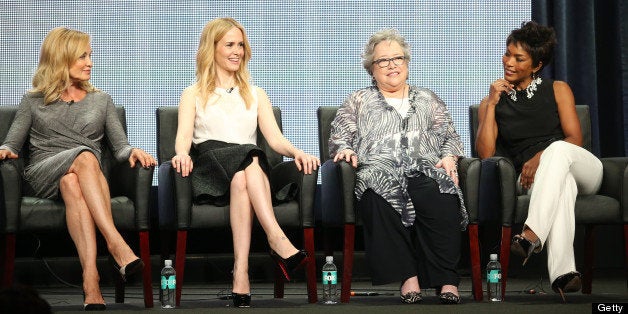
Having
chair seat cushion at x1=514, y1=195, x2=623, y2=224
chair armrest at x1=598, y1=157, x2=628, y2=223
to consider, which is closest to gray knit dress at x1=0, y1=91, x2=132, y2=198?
chair seat cushion at x1=514, y1=195, x2=623, y2=224

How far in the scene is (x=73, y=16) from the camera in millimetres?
5082

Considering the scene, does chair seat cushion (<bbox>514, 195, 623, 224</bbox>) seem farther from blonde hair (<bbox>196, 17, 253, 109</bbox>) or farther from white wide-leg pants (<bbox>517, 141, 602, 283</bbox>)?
blonde hair (<bbox>196, 17, 253, 109</bbox>)

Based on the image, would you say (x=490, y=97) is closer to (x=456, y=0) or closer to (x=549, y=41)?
(x=549, y=41)

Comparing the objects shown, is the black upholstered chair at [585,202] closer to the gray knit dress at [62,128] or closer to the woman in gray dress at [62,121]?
the woman in gray dress at [62,121]

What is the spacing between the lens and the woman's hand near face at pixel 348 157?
3.99 meters

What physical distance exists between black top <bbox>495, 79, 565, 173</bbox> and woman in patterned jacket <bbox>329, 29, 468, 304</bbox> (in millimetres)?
378

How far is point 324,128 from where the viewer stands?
452 cm

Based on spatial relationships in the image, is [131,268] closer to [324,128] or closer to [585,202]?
[324,128]

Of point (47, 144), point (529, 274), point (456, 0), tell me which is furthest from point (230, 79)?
point (529, 274)

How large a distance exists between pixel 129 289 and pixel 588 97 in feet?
8.53

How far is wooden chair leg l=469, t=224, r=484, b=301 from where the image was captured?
4.00 metres

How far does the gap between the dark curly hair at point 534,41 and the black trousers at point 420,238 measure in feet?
3.04

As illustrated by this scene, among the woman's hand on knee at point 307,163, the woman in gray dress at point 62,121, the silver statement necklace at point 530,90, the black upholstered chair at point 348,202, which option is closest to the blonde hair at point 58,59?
the woman in gray dress at point 62,121

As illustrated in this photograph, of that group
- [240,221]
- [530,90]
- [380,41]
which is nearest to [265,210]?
[240,221]
